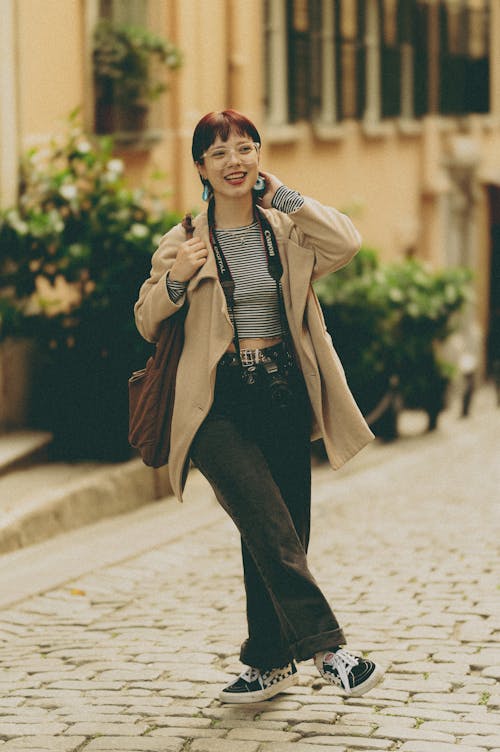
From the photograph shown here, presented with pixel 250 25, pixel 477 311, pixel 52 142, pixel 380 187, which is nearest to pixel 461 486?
pixel 52 142

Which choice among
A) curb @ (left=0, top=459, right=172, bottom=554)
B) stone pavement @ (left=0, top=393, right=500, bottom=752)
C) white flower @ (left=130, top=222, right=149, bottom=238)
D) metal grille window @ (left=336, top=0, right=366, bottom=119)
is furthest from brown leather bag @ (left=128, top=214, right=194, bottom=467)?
metal grille window @ (left=336, top=0, right=366, bottom=119)

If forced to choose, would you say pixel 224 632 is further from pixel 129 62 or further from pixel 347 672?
pixel 129 62

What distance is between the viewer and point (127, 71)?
11.8 meters

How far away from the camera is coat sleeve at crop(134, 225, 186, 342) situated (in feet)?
15.6

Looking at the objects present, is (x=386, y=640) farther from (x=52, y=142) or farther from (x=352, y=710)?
(x=52, y=142)

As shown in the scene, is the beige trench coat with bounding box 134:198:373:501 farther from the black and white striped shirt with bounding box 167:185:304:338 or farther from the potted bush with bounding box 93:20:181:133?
the potted bush with bounding box 93:20:181:133

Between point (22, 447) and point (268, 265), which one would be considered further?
point (22, 447)

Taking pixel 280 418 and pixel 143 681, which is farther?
pixel 143 681

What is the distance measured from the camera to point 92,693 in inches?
208

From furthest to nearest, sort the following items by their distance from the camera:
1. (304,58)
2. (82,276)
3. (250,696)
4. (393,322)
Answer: (304,58), (393,322), (82,276), (250,696)

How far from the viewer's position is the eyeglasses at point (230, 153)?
4.73 m

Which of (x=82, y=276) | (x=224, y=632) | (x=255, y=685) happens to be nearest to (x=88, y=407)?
(x=82, y=276)

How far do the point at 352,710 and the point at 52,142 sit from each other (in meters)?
5.95

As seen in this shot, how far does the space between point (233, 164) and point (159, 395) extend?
0.76 meters
